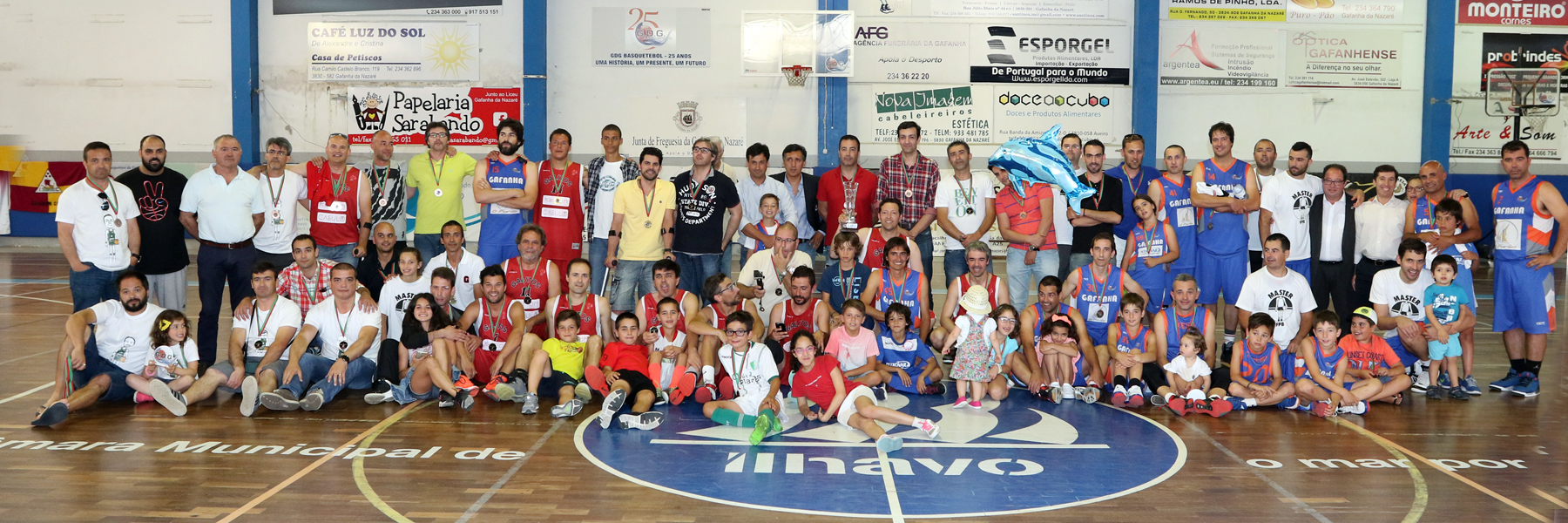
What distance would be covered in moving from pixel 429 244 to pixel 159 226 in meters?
1.87

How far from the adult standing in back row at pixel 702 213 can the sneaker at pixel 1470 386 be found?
18.0 feet

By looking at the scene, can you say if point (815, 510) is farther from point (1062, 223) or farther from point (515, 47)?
point (515, 47)

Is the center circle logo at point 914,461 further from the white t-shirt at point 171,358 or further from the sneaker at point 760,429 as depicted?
the white t-shirt at point 171,358

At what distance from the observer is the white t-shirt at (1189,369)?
7.06 m

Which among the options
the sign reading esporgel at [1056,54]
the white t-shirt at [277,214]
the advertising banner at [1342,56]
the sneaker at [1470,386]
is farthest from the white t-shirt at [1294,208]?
the advertising banner at [1342,56]

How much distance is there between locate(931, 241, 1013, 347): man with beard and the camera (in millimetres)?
7672

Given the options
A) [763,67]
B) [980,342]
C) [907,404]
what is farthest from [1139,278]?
[763,67]

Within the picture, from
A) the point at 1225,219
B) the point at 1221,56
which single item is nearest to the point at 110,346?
the point at 1225,219

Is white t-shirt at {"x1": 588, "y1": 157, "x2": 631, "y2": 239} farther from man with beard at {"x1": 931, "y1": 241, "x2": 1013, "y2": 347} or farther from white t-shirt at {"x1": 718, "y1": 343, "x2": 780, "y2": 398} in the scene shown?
man with beard at {"x1": 931, "y1": 241, "x2": 1013, "y2": 347}

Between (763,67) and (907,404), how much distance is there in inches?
405

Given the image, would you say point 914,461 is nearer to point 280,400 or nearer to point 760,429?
point 760,429

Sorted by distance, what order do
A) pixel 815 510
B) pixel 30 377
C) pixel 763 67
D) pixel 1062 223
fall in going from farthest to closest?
pixel 763 67
pixel 1062 223
pixel 30 377
pixel 815 510

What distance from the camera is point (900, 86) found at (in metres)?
16.7

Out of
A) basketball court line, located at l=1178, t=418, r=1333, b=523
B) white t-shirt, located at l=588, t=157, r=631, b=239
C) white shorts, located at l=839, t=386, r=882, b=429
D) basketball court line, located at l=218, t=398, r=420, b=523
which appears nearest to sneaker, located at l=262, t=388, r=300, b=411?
basketball court line, located at l=218, t=398, r=420, b=523
